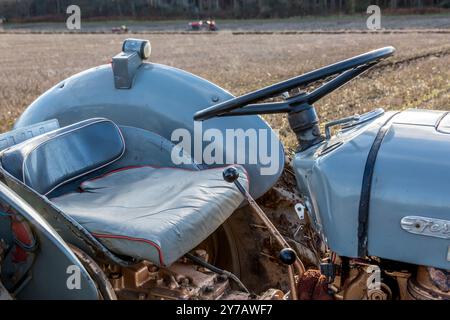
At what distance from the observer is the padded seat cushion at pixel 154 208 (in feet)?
5.72

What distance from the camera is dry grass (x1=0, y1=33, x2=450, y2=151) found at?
7.10 meters

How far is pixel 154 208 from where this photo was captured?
201 cm

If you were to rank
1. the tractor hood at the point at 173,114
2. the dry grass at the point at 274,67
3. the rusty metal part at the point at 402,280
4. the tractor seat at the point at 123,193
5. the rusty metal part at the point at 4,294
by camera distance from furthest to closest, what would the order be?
the dry grass at the point at 274,67 → the tractor hood at the point at 173,114 → the tractor seat at the point at 123,193 → the rusty metal part at the point at 402,280 → the rusty metal part at the point at 4,294

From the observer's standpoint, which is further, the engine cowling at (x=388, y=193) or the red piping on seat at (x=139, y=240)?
the red piping on seat at (x=139, y=240)

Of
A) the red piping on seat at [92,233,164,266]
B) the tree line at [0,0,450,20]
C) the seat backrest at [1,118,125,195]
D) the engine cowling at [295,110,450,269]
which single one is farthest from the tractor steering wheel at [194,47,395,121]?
the tree line at [0,0,450,20]

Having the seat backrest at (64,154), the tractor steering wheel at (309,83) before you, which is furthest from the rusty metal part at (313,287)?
the seat backrest at (64,154)

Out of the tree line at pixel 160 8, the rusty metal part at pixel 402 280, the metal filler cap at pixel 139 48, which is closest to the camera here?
the rusty metal part at pixel 402 280

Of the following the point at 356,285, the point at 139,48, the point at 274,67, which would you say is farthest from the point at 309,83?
the point at 274,67

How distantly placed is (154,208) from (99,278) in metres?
0.43

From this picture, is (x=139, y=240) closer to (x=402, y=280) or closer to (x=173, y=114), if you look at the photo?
(x=402, y=280)

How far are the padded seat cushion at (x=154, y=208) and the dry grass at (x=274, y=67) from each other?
8.48ft

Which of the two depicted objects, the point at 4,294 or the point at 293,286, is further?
the point at 293,286

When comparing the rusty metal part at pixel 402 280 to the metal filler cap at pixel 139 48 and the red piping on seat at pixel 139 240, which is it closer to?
the red piping on seat at pixel 139 240

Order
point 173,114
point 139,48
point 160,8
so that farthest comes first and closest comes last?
point 160,8 < point 139,48 < point 173,114
